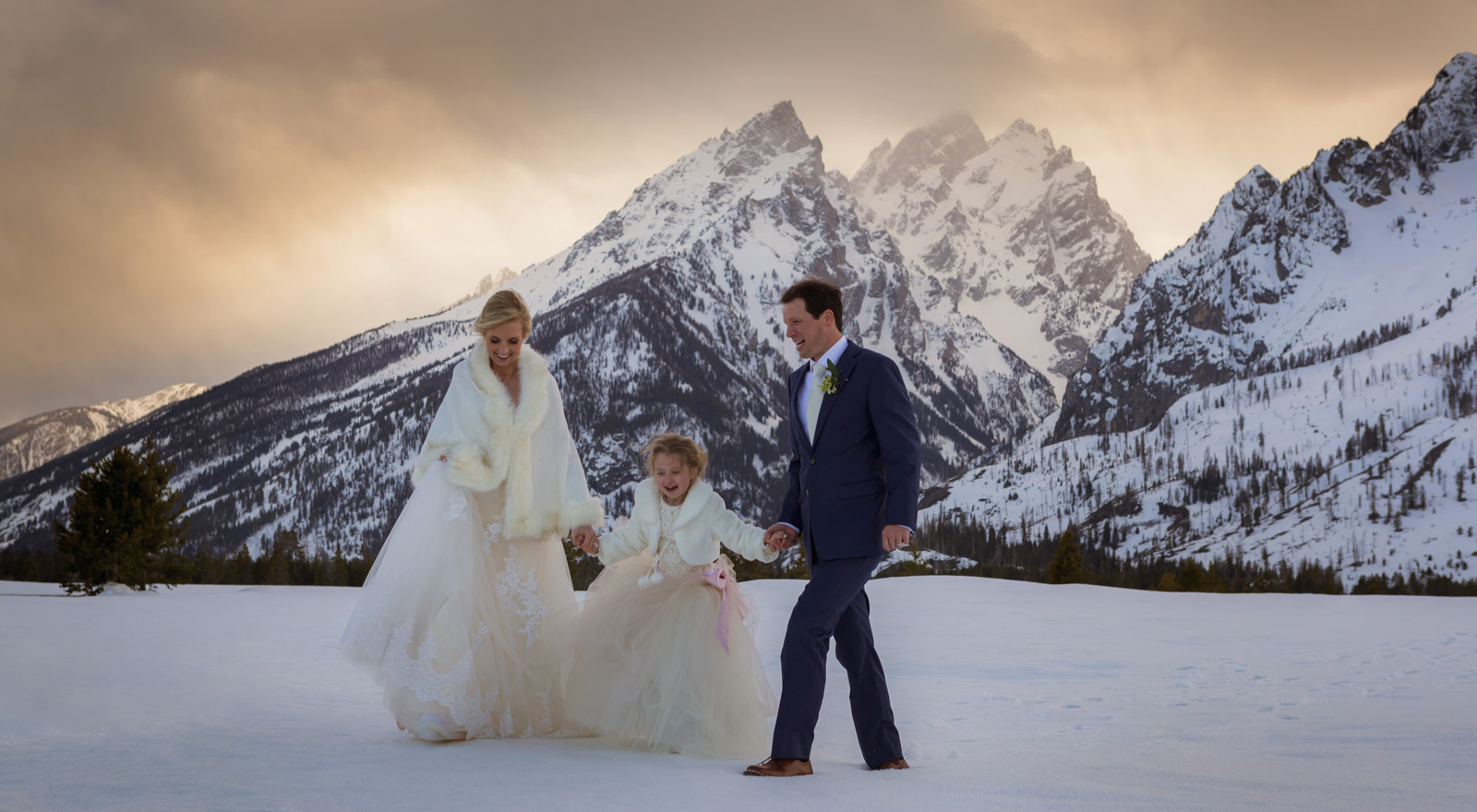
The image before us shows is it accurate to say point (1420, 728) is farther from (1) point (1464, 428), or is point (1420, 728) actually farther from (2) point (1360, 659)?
(1) point (1464, 428)

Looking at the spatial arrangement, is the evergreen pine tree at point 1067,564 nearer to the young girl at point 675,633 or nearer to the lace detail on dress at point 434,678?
the young girl at point 675,633

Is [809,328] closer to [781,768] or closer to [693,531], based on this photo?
[693,531]

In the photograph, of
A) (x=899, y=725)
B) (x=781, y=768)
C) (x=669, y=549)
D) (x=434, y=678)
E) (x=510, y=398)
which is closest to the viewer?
(x=781, y=768)

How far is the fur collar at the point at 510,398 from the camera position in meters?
6.96

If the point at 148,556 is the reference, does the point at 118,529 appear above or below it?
above

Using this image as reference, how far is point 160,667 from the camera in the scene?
8.84 m

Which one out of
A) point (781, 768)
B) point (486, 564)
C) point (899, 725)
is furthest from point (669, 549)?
point (899, 725)

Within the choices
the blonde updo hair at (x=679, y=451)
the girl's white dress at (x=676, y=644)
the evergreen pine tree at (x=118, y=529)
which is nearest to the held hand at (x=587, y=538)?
the girl's white dress at (x=676, y=644)

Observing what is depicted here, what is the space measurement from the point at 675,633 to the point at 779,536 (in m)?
0.98

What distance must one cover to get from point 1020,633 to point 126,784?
39.0 feet

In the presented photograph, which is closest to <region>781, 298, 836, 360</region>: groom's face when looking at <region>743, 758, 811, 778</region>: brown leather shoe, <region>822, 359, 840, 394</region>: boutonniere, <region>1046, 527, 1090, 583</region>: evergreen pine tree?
<region>822, 359, 840, 394</region>: boutonniere

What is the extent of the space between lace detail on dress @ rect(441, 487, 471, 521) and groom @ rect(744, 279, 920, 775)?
6.82 ft

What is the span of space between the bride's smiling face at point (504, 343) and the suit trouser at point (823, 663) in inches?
106

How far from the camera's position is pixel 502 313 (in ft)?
22.9
